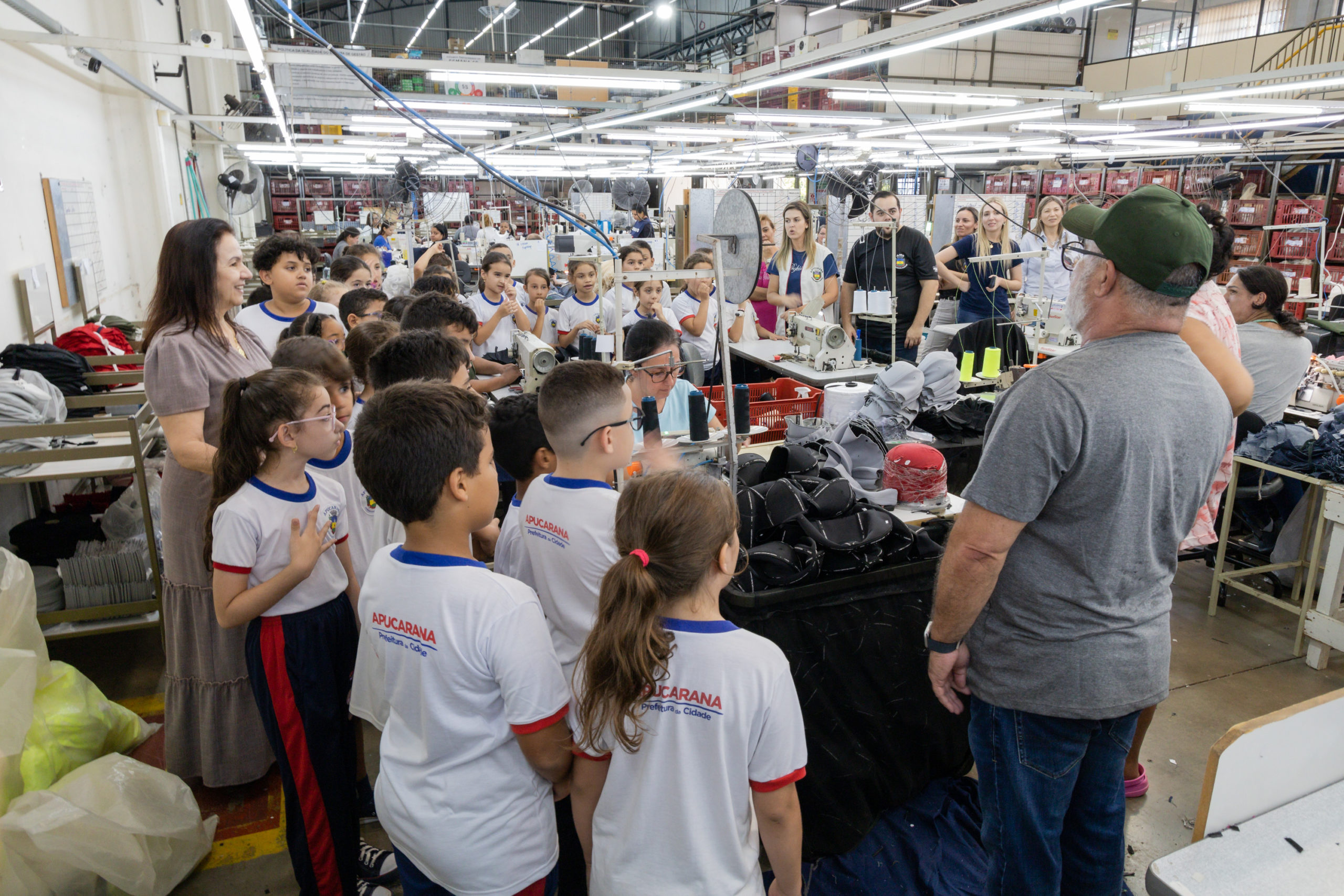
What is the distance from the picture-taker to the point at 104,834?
70.3 inches

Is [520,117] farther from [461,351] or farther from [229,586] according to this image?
[229,586]

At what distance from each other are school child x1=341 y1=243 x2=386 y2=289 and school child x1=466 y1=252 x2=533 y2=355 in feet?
2.20

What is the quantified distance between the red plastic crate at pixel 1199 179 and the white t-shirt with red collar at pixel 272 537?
489 inches

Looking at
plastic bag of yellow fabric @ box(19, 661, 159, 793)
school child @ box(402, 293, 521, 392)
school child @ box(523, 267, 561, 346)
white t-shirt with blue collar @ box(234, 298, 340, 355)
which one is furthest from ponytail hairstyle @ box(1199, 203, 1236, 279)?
school child @ box(523, 267, 561, 346)

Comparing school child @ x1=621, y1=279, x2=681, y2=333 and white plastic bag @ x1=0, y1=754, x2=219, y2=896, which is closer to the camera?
white plastic bag @ x1=0, y1=754, x2=219, y2=896

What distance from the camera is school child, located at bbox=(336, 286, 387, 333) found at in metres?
3.47

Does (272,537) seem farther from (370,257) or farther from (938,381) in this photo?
(370,257)

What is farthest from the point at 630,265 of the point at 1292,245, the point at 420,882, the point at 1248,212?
the point at 1248,212

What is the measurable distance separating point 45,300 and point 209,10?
9515 millimetres

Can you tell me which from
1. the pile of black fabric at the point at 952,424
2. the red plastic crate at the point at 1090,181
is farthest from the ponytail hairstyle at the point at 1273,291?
the red plastic crate at the point at 1090,181

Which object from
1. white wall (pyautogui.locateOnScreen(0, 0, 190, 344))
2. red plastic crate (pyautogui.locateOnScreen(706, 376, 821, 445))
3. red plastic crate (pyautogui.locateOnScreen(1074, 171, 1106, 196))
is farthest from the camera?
red plastic crate (pyautogui.locateOnScreen(1074, 171, 1106, 196))

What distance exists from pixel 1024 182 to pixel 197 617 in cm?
1549

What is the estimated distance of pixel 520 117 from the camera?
961 centimetres

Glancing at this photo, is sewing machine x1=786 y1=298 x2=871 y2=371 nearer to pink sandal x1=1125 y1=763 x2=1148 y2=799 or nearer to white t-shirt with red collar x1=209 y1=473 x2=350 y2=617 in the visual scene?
pink sandal x1=1125 y1=763 x2=1148 y2=799
